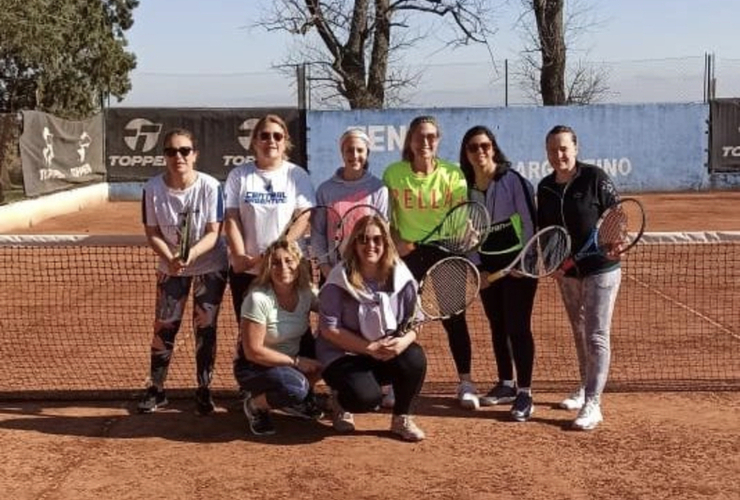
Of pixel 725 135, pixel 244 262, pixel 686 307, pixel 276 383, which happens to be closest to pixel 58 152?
pixel 686 307

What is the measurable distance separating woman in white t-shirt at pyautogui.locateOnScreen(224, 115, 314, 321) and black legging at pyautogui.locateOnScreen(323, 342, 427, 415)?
73 cm

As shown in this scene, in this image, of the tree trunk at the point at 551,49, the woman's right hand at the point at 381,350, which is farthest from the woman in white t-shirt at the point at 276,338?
the tree trunk at the point at 551,49

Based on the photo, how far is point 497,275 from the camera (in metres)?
5.29

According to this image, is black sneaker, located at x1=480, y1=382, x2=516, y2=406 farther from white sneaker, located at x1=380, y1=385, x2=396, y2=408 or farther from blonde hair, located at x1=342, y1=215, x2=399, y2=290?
blonde hair, located at x1=342, y1=215, x2=399, y2=290

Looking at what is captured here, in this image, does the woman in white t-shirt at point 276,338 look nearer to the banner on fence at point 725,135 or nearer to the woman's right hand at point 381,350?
the woman's right hand at point 381,350

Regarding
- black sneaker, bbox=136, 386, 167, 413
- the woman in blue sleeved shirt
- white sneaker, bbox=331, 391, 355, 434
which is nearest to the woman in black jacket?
the woman in blue sleeved shirt

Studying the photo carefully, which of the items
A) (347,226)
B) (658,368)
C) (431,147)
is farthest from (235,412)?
(658,368)

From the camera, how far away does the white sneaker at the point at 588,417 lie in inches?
210

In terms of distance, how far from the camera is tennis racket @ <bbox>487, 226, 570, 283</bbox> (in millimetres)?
5234

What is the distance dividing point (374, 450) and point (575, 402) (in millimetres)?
1364

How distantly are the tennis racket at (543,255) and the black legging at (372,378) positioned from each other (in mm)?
664

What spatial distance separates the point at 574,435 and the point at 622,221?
1.16m

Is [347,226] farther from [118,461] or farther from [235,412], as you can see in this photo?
[118,461]

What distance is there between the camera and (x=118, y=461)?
497 cm
